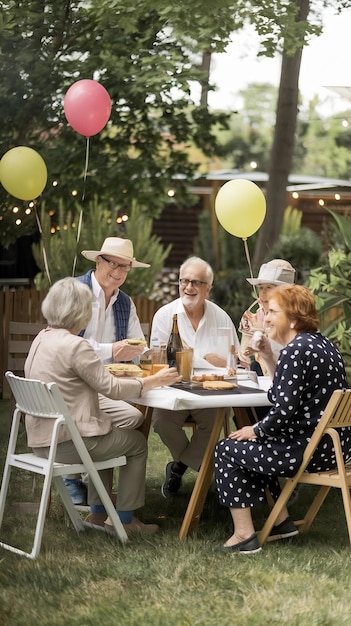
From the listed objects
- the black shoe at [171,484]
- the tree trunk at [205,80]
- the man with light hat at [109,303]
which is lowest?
the black shoe at [171,484]

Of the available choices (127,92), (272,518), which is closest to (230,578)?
(272,518)

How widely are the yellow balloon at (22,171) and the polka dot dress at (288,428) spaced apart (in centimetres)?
281

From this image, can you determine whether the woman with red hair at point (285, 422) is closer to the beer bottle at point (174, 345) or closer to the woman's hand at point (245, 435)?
the woman's hand at point (245, 435)

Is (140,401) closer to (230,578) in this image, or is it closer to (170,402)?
(170,402)

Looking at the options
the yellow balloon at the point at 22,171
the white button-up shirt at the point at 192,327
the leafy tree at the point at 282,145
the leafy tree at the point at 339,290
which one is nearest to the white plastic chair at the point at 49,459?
the white button-up shirt at the point at 192,327

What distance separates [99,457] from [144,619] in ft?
3.11

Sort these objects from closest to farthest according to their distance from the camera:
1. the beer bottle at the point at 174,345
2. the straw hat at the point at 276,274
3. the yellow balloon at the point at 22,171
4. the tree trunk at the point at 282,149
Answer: the beer bottle at the point at 174,345, the straw hat at the point at 276,274, the yellow balloon at the point at 22,171, the tree trunk at the point at 282,149

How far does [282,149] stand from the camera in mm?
12102

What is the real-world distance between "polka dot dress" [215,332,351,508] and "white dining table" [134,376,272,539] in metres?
0.12

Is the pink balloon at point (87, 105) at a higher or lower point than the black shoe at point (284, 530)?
higher

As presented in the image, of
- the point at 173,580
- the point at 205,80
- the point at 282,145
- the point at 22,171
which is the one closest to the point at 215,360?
the point at 173,580

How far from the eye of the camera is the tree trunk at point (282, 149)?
38.9 ft

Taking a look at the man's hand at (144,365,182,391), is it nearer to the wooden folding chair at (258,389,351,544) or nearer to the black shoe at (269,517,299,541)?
the wooden folding chair at (258,389,351,544)

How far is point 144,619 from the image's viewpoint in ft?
11.1
